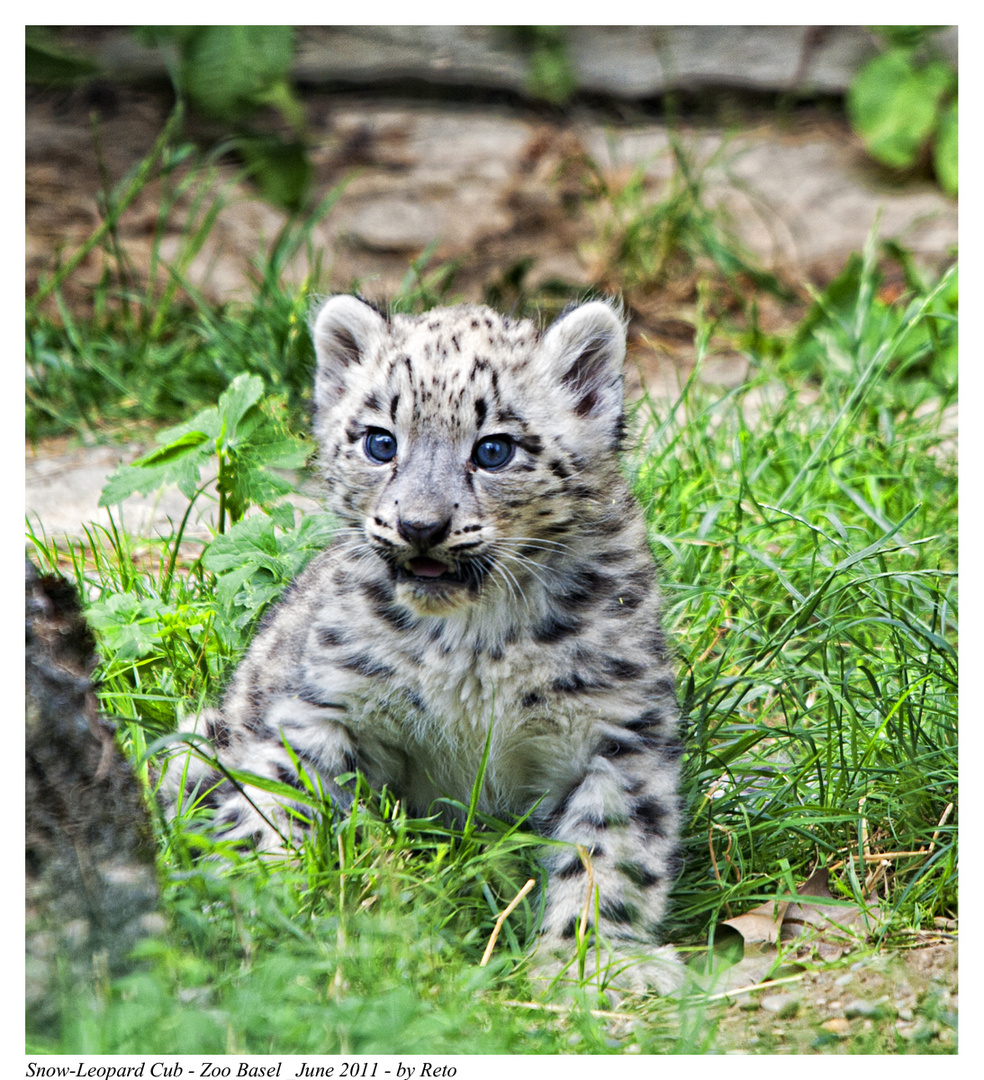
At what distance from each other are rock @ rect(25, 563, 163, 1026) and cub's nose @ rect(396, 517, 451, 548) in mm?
1114

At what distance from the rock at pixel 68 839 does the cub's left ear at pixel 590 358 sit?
2.04 m

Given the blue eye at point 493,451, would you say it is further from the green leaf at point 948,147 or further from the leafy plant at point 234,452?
the green leaf at point 948,147

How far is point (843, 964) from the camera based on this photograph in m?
4.22

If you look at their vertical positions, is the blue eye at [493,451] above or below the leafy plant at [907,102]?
below

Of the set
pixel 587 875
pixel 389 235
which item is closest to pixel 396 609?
pixel 587 875

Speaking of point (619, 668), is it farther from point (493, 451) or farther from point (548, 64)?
Answer: point (548, 64)

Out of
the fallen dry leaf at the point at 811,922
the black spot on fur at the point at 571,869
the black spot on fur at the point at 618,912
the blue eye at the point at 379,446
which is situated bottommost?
the fallen dry leaf at the point at 811,922

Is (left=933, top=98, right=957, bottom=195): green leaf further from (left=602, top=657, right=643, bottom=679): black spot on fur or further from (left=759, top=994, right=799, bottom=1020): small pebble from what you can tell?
(left=759, top=994, right=799, bottom=1020): small pebble

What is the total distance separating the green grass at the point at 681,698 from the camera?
372 centimetres

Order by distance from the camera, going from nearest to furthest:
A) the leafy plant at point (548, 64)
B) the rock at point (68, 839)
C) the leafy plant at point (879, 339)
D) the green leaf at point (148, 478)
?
the rock at point (68, 839)
the green leaf at point (148, 478)
the leafy plant at point (879, 339)
the leafy plant at point (548, 64)

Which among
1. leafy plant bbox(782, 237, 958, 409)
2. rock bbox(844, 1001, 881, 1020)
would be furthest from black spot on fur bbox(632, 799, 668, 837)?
leafy plant bbox(782, 237, 958, 409)

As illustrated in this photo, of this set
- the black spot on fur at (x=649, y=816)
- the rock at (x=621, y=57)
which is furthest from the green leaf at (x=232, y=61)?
the black spot on fur at (x=649, y=816)

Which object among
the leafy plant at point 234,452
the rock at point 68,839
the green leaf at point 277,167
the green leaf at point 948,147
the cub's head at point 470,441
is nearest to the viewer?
the rock at point 68,839
